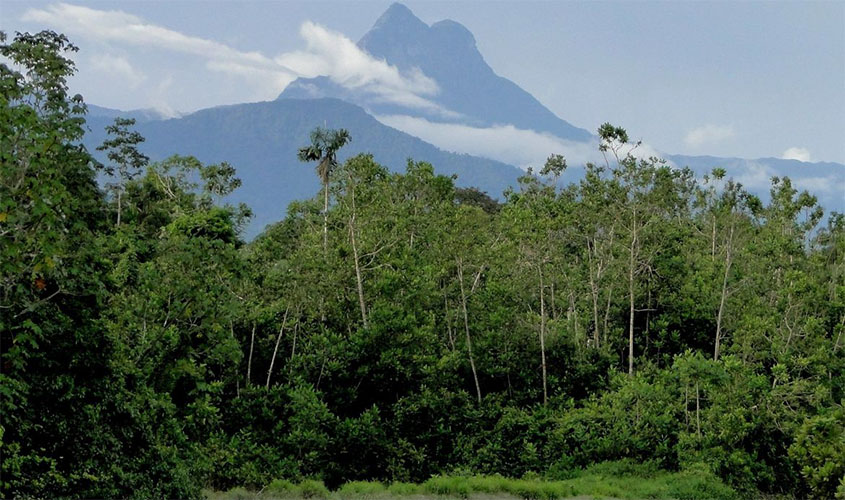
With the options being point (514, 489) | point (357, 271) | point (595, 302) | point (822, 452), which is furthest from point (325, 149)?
point (822, 452)

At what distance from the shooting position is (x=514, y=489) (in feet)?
58.2

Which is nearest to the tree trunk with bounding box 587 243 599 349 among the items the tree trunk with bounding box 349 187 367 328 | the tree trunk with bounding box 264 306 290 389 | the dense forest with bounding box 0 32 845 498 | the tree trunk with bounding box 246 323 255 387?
the dense forest with bounding box 0 32 845 498

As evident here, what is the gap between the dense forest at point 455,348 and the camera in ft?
50.9

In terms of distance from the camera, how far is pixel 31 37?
21.3 meters

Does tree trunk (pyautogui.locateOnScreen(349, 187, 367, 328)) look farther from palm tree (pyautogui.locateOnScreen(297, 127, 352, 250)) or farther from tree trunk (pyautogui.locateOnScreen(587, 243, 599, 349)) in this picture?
tree trunk (pyautogui.locateOnScreen(587, 243, 599, 349))

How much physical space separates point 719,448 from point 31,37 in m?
22.0

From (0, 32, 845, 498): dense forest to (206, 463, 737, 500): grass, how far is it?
84 centimetres

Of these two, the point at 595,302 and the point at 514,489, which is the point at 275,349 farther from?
the point at 595,302

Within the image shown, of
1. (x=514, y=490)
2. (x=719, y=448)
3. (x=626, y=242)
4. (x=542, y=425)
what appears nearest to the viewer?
(x=514, y=490)

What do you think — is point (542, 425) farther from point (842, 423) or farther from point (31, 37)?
point (31, 37)

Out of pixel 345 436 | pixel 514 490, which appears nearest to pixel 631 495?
pixel 514 490

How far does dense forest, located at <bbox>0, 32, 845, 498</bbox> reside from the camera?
15.5 metres

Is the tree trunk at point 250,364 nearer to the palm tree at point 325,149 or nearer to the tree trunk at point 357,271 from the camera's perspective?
the tree trunk at point 357,271

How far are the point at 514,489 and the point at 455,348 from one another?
7.62 meters
